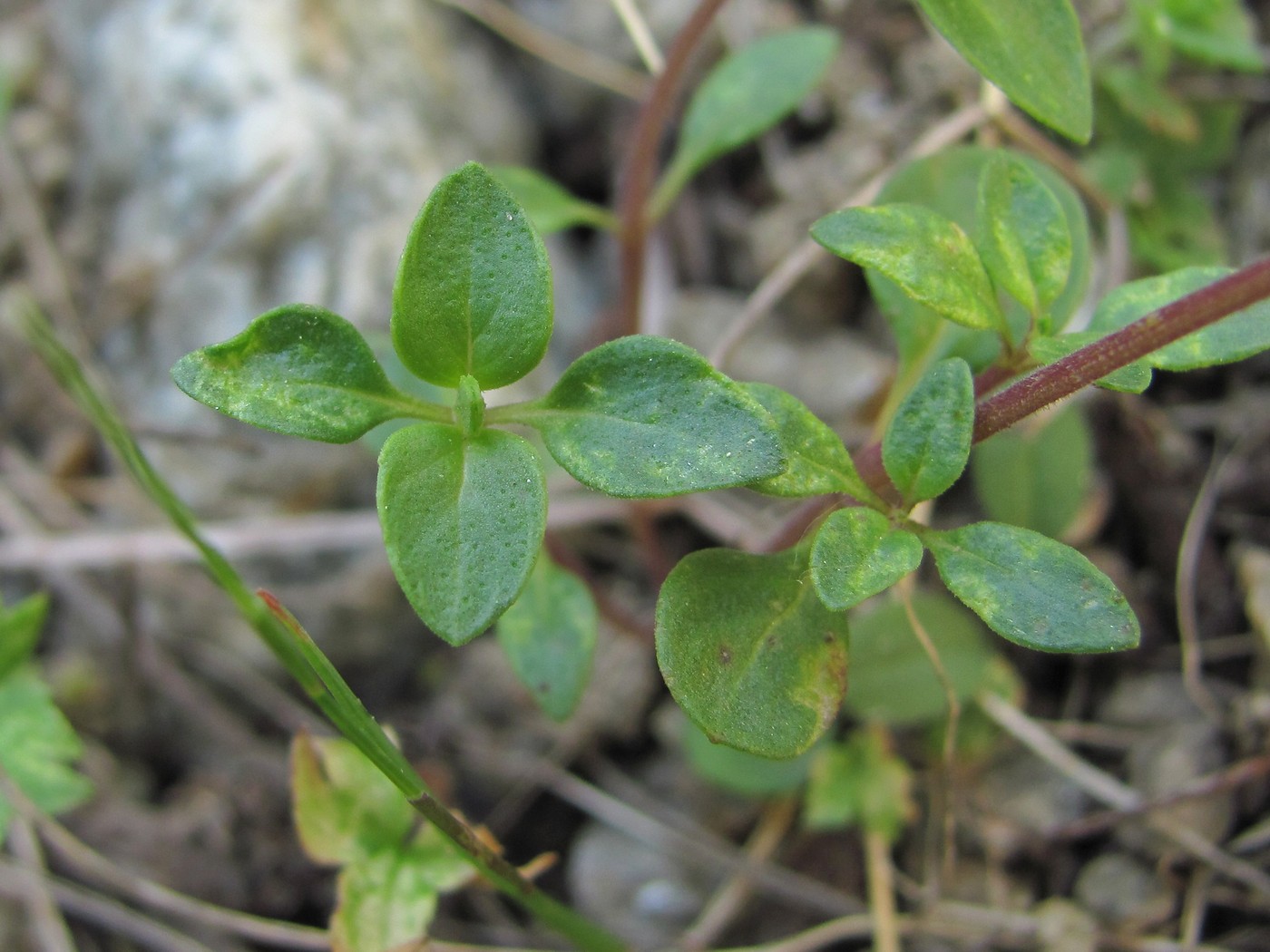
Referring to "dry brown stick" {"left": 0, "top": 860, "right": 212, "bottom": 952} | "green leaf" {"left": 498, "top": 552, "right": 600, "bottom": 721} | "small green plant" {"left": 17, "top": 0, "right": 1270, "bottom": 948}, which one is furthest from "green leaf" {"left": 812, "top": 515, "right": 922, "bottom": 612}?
"dry brown stick" {"left": 0, "top": 860, "right": 212, "bottom": 952}

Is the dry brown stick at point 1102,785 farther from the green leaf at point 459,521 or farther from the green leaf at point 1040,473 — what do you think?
the green leaf at point 459,521

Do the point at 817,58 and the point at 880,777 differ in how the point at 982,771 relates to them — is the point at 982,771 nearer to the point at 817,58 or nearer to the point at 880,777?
the point at 880,777

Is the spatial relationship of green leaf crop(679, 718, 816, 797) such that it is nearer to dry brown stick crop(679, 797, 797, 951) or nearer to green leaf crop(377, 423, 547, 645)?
dry brown stick crop(679, 797, 797, 951)

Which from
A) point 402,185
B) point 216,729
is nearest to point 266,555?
point 216,729

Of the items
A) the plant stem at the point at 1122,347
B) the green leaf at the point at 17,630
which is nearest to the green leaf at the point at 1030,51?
the plant stem at the point at 1122,347

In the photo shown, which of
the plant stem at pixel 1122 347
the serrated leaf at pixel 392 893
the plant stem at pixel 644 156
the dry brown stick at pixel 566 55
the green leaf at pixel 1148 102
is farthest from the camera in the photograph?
the dry brown stick at pixel 566 55
